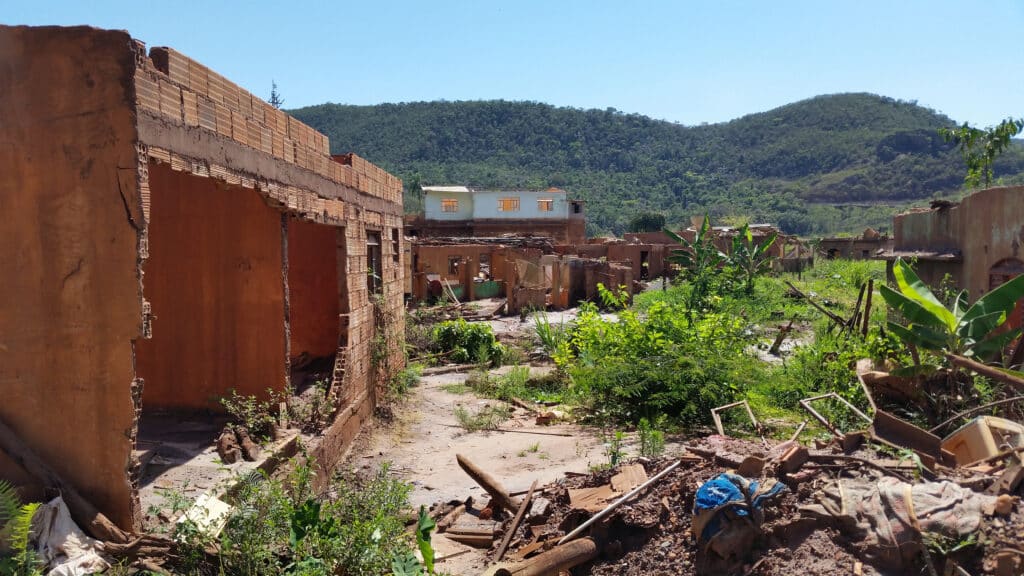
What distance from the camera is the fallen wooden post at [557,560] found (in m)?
4.62

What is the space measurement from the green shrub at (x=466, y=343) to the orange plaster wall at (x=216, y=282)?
280 inches

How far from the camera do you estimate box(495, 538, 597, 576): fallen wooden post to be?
4.62 meters

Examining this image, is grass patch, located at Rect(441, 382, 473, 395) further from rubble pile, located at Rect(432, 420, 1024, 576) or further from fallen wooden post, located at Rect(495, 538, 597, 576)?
fallen wooden post, located at Rect(495, 538, 597, 576)

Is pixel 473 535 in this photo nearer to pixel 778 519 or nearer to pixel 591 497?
pixel 591 497

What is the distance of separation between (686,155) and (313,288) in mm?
94911

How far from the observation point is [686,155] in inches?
3937

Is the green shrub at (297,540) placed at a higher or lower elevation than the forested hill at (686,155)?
lower

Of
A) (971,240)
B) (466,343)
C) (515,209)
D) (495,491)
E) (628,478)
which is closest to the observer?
(628,478)

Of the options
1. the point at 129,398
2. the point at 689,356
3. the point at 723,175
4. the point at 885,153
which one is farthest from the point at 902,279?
the point at 723,175

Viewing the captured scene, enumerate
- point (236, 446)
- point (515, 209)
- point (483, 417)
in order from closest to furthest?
point (236, 446), point (483, 417), point (515, 209)

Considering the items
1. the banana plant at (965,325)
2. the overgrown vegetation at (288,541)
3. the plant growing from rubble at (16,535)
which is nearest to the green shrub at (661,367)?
the banana plant at (965,325)

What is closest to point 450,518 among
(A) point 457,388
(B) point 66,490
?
(B) point 66,490

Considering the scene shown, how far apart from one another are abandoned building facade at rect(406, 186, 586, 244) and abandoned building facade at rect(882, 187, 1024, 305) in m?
31.7

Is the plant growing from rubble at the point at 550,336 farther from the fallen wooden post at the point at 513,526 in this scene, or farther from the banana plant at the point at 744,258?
the banana plant at the point at 744,258
